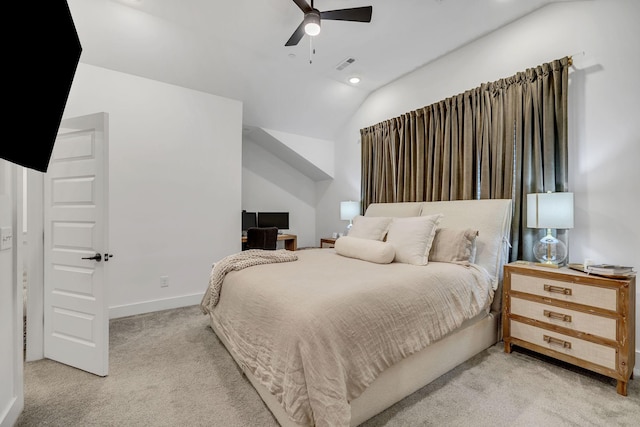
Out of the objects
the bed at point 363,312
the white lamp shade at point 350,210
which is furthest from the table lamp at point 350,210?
the bed at point 363,312

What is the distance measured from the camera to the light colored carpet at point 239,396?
1561mm

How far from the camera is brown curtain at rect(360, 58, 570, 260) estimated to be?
8.04 feet

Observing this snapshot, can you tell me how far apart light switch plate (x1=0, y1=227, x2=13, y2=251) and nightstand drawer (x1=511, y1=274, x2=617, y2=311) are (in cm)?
341

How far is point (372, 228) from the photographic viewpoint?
9.82 ft

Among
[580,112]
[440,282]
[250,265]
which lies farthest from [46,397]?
[580,112]

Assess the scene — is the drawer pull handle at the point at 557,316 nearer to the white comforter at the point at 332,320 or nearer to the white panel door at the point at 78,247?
the white comforter at the point at 332,320

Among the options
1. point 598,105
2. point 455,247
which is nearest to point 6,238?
point 455,247

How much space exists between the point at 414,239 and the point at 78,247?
268 centimetres

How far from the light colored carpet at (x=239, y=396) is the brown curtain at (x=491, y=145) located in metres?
1.12

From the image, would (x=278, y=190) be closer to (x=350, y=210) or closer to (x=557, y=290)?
(x=350, y=210)

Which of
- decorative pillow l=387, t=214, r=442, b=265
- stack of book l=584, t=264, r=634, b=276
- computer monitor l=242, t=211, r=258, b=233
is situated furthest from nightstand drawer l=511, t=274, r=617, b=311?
computer monitor l=242, t=211, r=258, b=233

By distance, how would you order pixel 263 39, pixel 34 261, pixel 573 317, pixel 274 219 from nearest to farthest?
pixel 573 317
pixel 34 261
pixel 263 39
pixel 274 219

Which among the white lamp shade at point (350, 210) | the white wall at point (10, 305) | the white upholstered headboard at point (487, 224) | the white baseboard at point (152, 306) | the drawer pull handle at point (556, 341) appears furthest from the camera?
the white lamp shade at point (350, 210)

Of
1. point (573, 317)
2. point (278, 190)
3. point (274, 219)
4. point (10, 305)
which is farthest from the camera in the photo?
point (278, 190)
